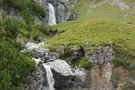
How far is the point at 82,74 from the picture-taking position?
34.1m

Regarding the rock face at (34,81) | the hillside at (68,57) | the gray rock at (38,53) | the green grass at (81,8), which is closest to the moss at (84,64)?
the hillside at (68,57)

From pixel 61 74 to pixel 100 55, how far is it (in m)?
7.31

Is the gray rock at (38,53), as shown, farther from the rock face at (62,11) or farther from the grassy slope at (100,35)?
the rock face at (62,11)

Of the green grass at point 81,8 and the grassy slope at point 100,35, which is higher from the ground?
the green grass at point 81,8

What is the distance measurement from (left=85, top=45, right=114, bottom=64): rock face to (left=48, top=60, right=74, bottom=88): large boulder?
4494 mm

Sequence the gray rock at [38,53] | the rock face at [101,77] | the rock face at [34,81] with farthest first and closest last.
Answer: the gray rock at [38,53]
the rock face at [101,77]
the rock face at [34,81]

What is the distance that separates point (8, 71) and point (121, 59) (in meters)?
20.2

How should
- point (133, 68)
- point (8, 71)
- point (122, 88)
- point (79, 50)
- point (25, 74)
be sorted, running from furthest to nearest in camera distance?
point (79, 50) < point (133, 68) < point (122, 88) < point (25, 74) < point (8, 71)

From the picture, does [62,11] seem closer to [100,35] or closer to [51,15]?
[51,15]

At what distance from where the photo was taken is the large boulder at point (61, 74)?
31922mm

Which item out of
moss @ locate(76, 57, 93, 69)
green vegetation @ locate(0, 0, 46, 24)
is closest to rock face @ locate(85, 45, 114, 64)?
moss @ locate(76, 57, 93, 69)

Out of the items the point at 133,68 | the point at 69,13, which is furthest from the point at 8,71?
the point at 69,13

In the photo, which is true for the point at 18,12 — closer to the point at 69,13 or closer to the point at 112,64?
the point at 112,64

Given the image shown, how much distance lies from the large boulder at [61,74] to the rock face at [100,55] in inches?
177
